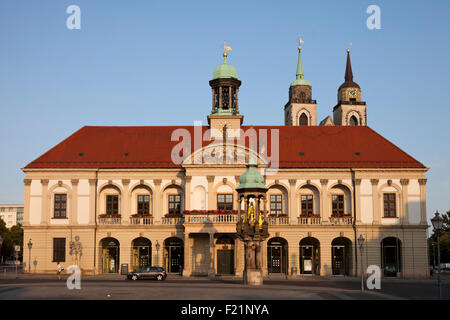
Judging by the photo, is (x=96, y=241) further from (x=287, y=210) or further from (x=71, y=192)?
(x=287, y=210)

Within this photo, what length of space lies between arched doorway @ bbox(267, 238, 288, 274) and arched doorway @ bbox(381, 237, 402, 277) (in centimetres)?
913

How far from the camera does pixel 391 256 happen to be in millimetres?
54969

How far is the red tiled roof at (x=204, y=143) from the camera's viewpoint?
56.0 metres

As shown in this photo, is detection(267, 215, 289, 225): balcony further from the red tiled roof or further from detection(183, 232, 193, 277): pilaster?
detection(183, 232, 193, 277): pilaster

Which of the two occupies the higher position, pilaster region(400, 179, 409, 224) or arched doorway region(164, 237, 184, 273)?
pilaster region(400, 179, 409, 224)

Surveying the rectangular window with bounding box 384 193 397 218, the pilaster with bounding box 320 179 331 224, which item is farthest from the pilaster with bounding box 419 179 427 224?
the pilaster with bounding box 320 179 331 224

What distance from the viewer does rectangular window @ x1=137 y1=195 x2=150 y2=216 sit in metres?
56.2

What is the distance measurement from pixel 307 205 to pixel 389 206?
7611mm

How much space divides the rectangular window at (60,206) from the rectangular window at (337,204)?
25382mm

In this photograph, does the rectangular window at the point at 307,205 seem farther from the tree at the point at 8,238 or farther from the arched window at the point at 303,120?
the tree at the point at 8,238

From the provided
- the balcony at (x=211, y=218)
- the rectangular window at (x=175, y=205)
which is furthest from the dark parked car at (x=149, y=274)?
the rectangular window at (x=175, y=205)

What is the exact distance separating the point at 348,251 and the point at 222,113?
18060 mm

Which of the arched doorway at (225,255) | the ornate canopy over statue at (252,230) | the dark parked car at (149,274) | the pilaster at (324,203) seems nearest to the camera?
the ornate canopy over statue at (252,230)
